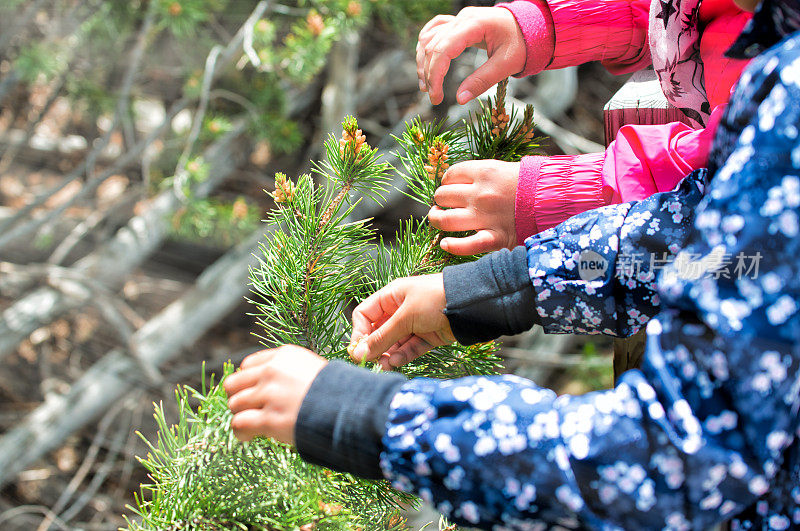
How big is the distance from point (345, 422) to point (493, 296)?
126 mm

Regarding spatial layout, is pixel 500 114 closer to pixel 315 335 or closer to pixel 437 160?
pixel 437 160

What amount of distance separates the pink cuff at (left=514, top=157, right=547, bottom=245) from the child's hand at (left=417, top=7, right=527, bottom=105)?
0.08 m

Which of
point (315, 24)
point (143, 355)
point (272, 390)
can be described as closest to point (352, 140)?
point (272, 390)

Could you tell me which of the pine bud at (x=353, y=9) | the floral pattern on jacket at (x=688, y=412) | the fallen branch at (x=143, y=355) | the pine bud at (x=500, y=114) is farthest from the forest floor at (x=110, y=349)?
the floral pattern on jacket at (x=688, y=412)

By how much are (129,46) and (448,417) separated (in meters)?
1.13

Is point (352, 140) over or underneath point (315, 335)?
over

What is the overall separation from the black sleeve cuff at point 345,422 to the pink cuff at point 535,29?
1.02ft

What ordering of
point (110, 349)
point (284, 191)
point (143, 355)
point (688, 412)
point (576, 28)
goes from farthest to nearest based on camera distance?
point (110, 349) → point (143, 355) → point (576, 28) → point (284, 191) → point (688, 412)

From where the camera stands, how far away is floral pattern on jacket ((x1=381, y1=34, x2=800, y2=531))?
25 cm

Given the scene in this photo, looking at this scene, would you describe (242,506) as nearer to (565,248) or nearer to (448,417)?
(448,417)

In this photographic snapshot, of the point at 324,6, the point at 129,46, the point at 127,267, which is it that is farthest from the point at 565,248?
the point at 129,46

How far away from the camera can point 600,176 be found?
41 centimetres

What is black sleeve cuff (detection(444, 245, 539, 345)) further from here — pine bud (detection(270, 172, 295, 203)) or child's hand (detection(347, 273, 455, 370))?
pine bud (detection(270, 172, 295, 203))

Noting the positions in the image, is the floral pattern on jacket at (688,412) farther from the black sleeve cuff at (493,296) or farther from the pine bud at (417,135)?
the pine bud at (417,135)
